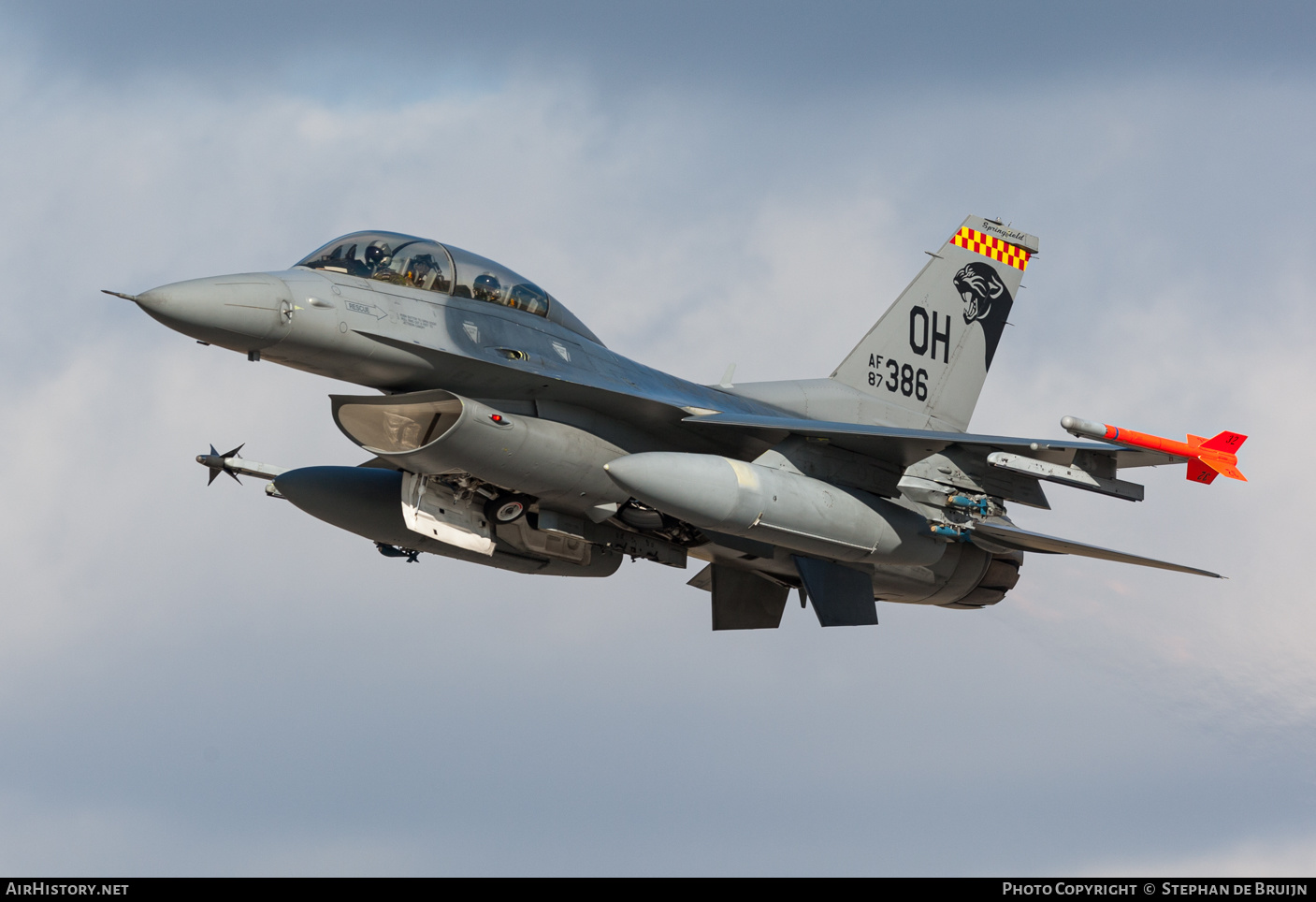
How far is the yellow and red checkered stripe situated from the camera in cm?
2117

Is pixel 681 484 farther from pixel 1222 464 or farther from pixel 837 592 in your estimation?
pixel 1222 464

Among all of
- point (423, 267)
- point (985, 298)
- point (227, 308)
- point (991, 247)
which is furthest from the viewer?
point (991, 247)

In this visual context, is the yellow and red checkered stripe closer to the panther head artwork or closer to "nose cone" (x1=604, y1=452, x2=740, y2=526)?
the panther head artwork

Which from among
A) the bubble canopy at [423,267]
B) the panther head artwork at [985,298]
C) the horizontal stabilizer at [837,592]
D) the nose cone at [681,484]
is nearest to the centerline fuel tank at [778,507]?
the nose cone at [681,484]

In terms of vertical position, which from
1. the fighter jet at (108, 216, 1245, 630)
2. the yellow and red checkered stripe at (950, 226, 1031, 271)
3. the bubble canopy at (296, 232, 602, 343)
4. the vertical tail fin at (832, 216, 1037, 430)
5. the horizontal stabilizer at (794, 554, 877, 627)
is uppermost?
the yellow and red checkered stripe at (950, 226, 1031, 271)

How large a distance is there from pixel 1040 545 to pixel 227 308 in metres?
9.59

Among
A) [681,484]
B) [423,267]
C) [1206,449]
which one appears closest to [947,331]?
[1206,449]

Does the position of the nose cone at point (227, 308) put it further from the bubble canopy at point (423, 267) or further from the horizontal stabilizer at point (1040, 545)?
the horizontal stabilizer at point (1040, 545)

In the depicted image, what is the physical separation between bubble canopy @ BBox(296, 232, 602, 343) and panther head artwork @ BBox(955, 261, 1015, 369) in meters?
7.39

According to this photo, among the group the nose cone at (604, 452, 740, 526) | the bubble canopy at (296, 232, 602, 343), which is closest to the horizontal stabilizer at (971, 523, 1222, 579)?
the nose cone at (604, 452, 740, 526)

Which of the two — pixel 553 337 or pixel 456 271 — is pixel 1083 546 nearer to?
pixel 553 337

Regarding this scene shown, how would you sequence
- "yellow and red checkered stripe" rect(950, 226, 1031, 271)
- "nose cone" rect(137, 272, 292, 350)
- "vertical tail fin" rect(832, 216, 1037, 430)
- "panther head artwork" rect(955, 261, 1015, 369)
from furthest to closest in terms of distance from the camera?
"yellow and red checkered stripe" rect(950, 226, 1031, 271) < "panther head artwork" rect(955, 261, 1015, 369) < "vertical tail fin" rect(832, 216, 1037, 430) < "nose cone" rect(137, 272, 292, 350)

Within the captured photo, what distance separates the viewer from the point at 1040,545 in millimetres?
17641
